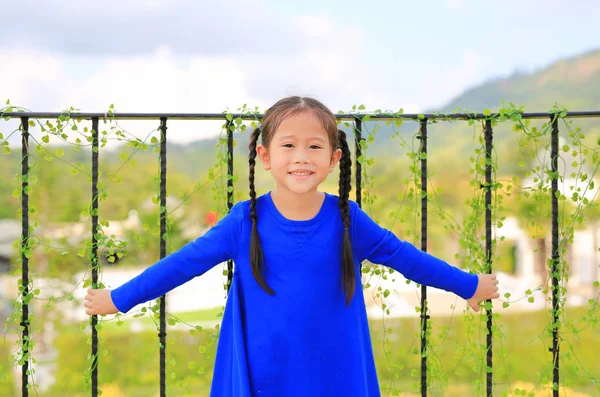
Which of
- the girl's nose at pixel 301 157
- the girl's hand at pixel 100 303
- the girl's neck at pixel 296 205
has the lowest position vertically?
the girl's hand at pixel 100 303

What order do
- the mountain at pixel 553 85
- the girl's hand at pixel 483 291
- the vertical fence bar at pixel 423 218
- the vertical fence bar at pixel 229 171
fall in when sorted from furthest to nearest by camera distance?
the mountain at pixel 553 85, the vertical fence bar at pixel 423 218, the vertical fence bar at pixel 229 171, the girl's hand at pixel 483 291

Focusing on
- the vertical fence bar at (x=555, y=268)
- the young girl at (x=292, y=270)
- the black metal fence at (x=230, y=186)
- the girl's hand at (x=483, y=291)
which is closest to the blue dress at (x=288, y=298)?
the young girl at (x=292, y=270)

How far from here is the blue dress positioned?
177 centimetres

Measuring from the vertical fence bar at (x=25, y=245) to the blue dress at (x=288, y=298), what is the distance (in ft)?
2.02

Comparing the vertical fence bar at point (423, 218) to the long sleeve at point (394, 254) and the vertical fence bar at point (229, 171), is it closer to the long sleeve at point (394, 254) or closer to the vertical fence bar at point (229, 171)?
the long sleeve at point (394, 254)

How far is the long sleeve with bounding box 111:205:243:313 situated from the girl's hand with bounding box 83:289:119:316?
10cm

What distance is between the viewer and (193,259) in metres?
1.83

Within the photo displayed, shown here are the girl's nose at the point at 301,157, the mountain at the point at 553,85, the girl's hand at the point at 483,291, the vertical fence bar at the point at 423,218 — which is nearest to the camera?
the girl's nose at the point at 301,157

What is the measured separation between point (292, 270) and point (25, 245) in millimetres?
1078

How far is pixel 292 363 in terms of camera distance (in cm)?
177

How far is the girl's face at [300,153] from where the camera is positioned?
1748mm

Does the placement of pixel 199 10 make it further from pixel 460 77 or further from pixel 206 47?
pixel 460 77

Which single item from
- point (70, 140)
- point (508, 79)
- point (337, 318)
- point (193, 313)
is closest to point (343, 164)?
point (337, 318)

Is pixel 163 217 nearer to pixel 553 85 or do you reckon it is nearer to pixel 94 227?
pixel 94 227
